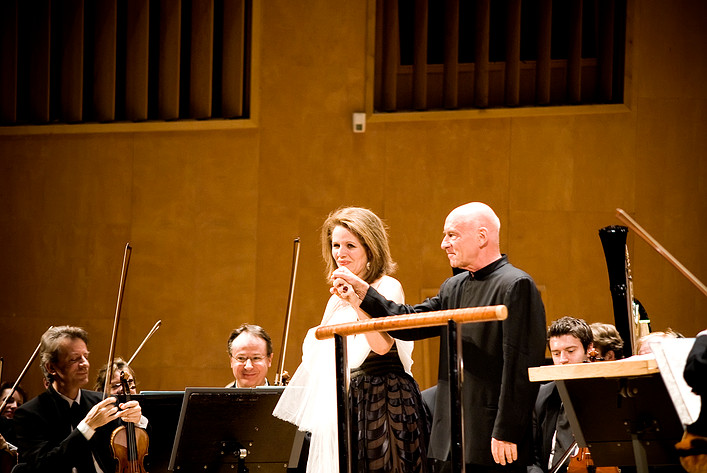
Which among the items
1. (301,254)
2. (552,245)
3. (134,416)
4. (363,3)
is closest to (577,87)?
(552,245)

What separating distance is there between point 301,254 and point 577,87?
7.69ft

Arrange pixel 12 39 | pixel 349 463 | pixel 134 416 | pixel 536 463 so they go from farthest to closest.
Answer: pixel 12 39 < pixel 134 416 < pixel 536 463 < pixel 349 463

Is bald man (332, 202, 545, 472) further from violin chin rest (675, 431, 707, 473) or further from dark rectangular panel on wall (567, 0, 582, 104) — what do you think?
dark rectangular panel on wall (567, 0, 582, 104)

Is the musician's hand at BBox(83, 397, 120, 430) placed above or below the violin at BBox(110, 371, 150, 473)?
above

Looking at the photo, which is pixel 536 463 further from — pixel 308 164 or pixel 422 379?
pixel 308 164

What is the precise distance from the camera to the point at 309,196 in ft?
23.4

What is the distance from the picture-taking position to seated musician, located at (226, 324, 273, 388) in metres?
4.35

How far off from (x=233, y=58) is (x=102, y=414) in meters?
3.87

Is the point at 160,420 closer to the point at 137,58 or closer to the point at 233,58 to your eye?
the point at 233,58

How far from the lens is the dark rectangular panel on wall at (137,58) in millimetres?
7445

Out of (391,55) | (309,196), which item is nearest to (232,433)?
(309,196)

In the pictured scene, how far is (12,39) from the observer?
7547 millimetres

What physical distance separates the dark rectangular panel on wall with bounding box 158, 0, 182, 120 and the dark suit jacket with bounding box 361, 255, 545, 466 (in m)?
4.85

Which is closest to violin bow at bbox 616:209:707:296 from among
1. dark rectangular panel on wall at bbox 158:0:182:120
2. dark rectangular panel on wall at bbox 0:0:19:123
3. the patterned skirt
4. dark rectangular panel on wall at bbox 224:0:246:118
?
the patterned skirt
